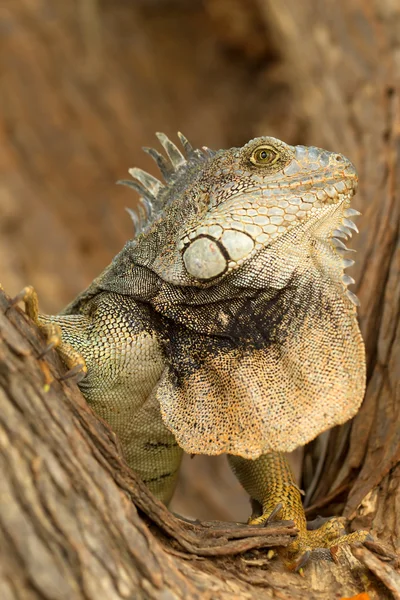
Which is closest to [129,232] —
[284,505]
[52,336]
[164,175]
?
[164,175]

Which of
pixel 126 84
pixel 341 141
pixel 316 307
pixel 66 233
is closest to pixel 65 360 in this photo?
pixel 316 307

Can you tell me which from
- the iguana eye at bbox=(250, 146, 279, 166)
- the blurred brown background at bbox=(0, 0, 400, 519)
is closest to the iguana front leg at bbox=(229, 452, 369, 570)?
the iguana eye at bbox=(250, 146, 279, 166)

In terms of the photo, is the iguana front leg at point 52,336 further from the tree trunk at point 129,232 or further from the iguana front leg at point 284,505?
the iguana front leg at point 284,505

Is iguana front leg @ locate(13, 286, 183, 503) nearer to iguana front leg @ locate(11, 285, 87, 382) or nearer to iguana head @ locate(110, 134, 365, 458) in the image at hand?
iguana head @ locate(110, 134, 365, 458)

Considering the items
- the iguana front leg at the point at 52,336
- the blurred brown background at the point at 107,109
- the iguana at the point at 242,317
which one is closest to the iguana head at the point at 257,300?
the iguana at the point at 242,317

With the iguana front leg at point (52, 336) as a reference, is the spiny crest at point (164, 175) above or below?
→ above

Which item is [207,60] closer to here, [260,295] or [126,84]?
[126,84]

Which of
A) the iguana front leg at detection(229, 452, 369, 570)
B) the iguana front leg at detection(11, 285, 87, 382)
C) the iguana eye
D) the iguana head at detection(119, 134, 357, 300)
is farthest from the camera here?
the iguana eye

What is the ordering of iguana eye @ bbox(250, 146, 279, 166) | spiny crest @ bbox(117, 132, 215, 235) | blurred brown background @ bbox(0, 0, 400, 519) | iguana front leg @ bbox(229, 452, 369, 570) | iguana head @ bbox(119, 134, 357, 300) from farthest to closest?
blurred brown background @ bbox(0, 0, 400, 519) → spiny crest @ bbox(117, 132, 215, 235) → iguana eye @ bbox(250, 146, 279, 166) → iguana head @ bbox(119, 134, 357, 300) → iguana front leg @ bbox(229, 452, 369, 570)
